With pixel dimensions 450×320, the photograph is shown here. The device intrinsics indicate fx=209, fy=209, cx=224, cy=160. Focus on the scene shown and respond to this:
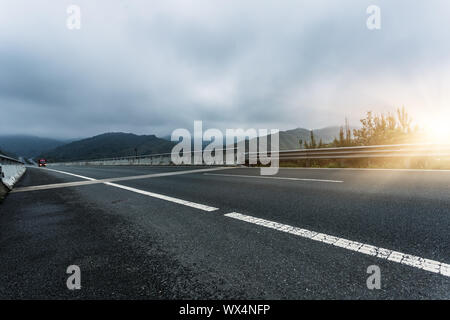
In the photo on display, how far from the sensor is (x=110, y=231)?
2.56 meters

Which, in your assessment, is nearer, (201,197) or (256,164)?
(201,197)

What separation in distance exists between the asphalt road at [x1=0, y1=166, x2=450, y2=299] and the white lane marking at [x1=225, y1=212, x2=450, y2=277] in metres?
0.05

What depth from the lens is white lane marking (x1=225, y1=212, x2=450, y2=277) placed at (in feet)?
4.89

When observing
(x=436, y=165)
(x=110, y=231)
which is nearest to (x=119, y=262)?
(x=110, y=231)

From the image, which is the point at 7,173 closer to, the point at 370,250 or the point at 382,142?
the point at 370,250

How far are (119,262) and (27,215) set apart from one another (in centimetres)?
291

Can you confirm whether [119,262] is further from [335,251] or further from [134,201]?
[134,201]

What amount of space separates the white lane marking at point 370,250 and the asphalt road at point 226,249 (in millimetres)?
49

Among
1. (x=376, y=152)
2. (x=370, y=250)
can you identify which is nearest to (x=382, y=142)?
(x=376, y=152)

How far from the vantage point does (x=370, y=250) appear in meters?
1.77
